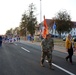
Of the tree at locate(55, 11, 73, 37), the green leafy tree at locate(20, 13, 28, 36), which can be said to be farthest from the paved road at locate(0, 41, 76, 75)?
the green leafy tree at locate(20, 13, 28, 36)

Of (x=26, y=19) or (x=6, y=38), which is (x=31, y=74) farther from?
(x=26, y=19)

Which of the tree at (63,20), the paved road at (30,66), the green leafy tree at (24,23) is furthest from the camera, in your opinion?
the green leafy tree at (24,23)

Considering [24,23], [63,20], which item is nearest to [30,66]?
[63,20]

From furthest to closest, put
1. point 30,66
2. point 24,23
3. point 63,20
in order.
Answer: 1. point 24,23
2. point 63,20
3. point 30,66

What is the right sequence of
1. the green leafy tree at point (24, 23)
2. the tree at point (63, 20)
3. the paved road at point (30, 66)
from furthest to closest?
the green leafy tree at point (24, 23)
the tree at point (63, 20)
the paved road at point (30, 66)

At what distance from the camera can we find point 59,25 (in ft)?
313

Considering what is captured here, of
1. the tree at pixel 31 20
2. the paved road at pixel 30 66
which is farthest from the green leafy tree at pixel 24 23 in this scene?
the paved road at pixel 30 66

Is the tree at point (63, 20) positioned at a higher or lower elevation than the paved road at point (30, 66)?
higher

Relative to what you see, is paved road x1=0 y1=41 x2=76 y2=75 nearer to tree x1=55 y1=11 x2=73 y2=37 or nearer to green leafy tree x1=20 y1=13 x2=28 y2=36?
tree x1=55 y1=11 x2=73 y2=37

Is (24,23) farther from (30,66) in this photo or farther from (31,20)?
(30,66)

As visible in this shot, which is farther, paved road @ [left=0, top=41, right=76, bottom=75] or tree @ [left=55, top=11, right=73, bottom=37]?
tree @ [left=55, top=11, right=73, bottom=37]

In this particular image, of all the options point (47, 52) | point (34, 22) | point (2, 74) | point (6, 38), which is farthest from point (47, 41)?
point (34, 22)

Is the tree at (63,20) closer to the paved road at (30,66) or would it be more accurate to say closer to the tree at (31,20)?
the tree at (31,20)

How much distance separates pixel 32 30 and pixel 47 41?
86.7 meters
